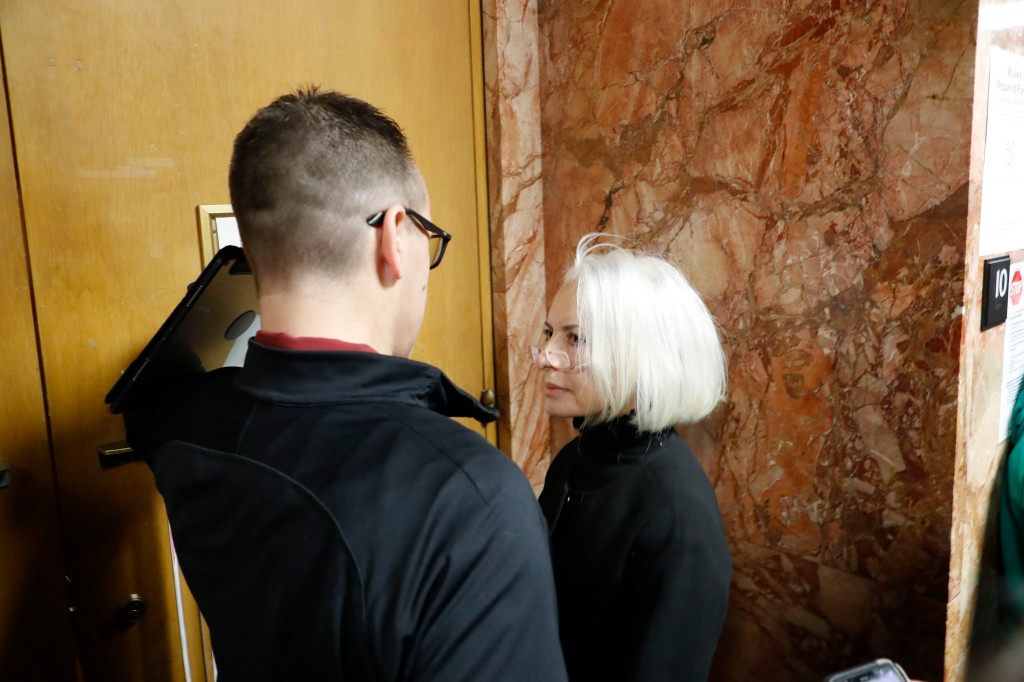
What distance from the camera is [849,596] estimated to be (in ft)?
4.91

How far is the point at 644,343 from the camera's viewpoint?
135 centimetres

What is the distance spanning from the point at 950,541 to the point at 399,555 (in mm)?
1174

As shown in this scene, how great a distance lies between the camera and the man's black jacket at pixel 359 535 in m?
0.69

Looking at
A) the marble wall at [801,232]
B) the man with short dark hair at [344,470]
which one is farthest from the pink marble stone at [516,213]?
the man with short dark hair at [344,470]

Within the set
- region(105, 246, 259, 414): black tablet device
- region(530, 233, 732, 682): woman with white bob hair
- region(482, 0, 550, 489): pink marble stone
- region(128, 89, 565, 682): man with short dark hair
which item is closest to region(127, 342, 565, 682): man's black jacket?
region(128, 89, 565, 682): man with short dark hair

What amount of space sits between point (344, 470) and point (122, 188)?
92cm

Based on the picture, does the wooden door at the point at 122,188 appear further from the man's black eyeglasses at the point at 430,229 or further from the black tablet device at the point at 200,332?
the man's black eyeglasses at the point at 430,229

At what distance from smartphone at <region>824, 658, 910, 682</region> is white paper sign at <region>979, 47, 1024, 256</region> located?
2.54 feet

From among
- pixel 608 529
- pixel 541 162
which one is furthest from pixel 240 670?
pixel 541 162

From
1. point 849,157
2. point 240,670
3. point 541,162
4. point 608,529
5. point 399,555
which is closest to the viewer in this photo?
point 399,555

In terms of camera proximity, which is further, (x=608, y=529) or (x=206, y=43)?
(x=206, y=43)

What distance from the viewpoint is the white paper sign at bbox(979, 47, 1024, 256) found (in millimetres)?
1255

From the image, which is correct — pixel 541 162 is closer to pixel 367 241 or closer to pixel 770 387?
pixel 770 387

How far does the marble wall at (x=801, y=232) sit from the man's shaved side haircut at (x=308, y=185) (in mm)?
952
